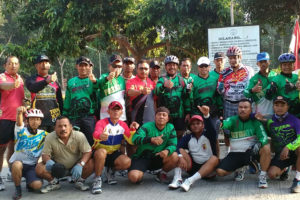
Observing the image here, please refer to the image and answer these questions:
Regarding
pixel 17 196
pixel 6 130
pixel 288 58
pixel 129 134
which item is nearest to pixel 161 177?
pixel 129 134

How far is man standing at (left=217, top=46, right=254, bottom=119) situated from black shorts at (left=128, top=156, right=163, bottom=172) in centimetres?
154

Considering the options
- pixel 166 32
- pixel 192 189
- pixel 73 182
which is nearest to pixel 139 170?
pixel 192 189

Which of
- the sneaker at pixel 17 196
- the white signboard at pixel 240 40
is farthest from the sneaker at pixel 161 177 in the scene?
the white signboard at pixel 240 40

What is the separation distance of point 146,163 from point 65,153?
50.6 inches

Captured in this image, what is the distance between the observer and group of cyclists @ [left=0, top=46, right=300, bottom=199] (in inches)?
198

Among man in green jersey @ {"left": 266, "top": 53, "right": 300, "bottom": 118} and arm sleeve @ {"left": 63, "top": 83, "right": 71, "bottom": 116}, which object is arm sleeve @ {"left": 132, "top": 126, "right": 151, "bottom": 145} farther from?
man in green jersey @ {"left": 266, "top": 53, "right": 300, "bottom": 118}

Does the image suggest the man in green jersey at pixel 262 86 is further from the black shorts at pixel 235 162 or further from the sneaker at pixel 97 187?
the sneaker at pixel 97 187

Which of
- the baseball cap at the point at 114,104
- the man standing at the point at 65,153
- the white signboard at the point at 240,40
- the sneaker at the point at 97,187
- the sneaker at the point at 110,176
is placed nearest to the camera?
the sneaker at the point at 97,187

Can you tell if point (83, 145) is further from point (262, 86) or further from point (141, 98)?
point (262, 86)

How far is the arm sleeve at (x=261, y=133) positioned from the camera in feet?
16.6

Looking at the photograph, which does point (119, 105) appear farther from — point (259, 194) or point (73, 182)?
point (259, 194)

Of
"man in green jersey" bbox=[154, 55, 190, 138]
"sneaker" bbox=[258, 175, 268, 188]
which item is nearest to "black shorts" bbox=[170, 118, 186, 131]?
"man in green jersey" bbox=[154, 55, 190, 138]

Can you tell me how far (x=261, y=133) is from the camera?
202 inches

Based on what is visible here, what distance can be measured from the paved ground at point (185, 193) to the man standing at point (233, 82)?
1.29 m
